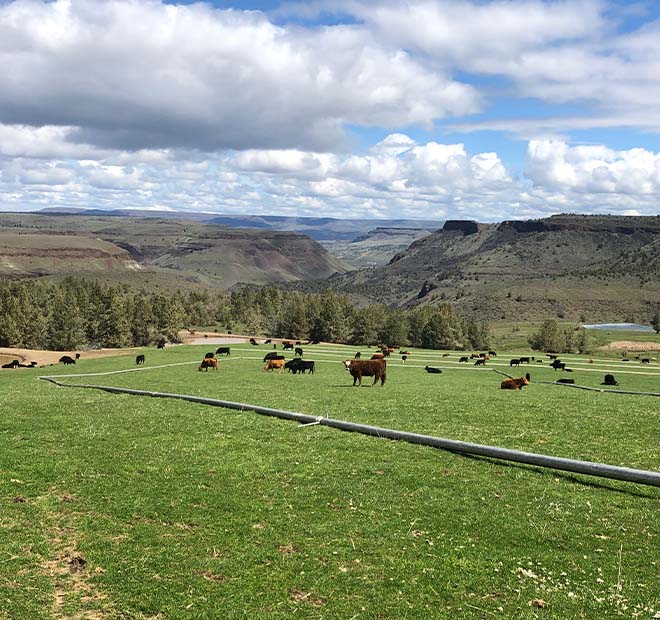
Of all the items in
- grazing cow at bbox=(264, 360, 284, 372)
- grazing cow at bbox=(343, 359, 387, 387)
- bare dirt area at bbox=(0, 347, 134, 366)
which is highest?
grazing cow at bbox=(343, 359, 387, 387)

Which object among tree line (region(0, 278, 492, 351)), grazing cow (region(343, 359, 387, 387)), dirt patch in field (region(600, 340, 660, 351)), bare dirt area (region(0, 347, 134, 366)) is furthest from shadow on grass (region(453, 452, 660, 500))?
dirt patch in field (region(600, 340, 660, 351))

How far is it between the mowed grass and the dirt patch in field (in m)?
117

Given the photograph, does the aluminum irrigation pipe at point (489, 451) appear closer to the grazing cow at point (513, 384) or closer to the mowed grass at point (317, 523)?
the mowed grass at point (317, 523)

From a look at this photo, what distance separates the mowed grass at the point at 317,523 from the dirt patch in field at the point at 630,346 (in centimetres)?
11721

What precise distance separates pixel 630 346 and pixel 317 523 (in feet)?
453

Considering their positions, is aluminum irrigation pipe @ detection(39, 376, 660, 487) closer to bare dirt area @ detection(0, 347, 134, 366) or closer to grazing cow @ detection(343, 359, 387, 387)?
grazing cow @ detection(343, 359, 387, 387)

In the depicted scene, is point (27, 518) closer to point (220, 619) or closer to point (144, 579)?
point (144, 579)

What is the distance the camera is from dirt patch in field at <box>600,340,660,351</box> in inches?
4828

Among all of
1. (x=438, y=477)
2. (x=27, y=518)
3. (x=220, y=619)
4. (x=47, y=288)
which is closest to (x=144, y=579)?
(x=220, y=619)

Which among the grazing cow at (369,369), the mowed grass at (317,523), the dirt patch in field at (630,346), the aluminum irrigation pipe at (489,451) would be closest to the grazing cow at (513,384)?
the grazing cow at (369,369)

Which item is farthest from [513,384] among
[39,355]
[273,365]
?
[39,355]

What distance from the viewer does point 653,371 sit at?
6178 centimetres

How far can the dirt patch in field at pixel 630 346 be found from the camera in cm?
12264

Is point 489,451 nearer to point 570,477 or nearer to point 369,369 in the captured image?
point 570,477
